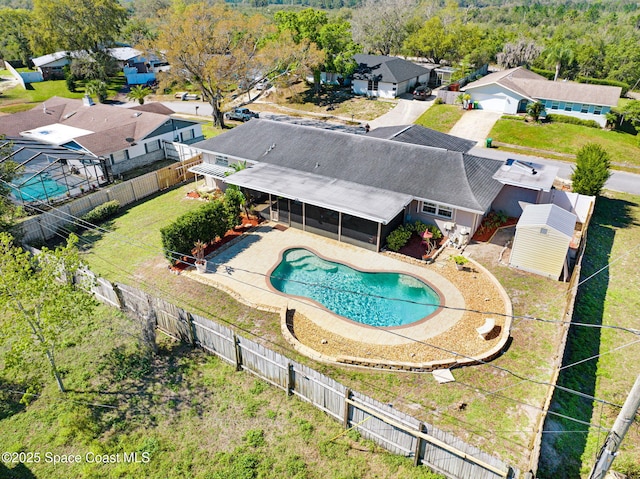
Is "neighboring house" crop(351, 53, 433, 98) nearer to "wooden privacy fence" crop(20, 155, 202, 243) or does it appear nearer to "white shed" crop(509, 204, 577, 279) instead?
"wooden privacy fence" crop(20, 155, 202, 243)

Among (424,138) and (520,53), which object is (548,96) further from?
(520,53)

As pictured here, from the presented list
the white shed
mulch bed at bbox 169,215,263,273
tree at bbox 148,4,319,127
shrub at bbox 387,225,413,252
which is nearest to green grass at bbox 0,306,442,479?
mulch bed at bbox 169,215,263,273

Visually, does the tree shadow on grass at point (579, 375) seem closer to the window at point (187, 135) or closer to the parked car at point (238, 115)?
the window at point (187, 135)

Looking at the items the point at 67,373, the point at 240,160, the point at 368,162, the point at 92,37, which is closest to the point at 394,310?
the point at 368,162

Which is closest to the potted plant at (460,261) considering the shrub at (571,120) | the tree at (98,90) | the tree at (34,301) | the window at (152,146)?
the tree at (34,301)

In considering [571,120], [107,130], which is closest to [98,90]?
[107,130]

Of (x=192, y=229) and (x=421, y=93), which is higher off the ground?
(x=421, y=93)
